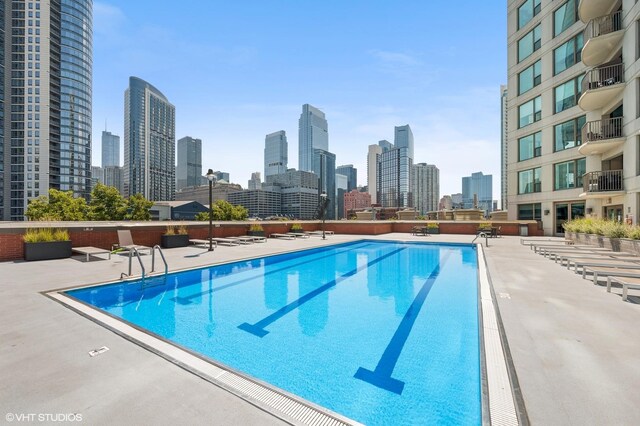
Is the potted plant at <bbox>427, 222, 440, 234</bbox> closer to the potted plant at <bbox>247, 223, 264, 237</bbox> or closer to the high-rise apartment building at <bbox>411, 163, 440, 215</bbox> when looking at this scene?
the potted plant at <bbox>247, 223, 264, 237</bbox>

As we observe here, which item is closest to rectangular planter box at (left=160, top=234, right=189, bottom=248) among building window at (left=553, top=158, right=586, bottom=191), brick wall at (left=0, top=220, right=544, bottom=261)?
brick wall at (left=0, top=220, right=544, bottom=261)

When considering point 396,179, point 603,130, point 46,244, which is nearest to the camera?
point 46,244

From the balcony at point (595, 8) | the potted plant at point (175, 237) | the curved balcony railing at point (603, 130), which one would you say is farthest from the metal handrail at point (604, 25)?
the potted plant at point (175, 237)

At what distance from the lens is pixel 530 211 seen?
24.6 m

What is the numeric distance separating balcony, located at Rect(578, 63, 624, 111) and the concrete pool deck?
614 inches

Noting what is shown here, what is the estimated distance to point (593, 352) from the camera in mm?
3576

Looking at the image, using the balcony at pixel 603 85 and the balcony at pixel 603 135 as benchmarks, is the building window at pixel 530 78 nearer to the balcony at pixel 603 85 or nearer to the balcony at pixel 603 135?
the balcony at pixel 603 85

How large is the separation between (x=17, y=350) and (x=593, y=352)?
292 inches

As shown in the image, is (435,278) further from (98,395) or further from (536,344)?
(98,395)

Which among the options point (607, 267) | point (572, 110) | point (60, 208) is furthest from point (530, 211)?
point (60, 208)

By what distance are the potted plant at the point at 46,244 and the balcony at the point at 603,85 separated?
1067 inches

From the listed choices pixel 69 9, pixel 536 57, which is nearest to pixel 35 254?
pixel 536 57

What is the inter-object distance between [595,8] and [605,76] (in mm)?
5184

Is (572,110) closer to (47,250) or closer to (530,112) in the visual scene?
(530,112)
